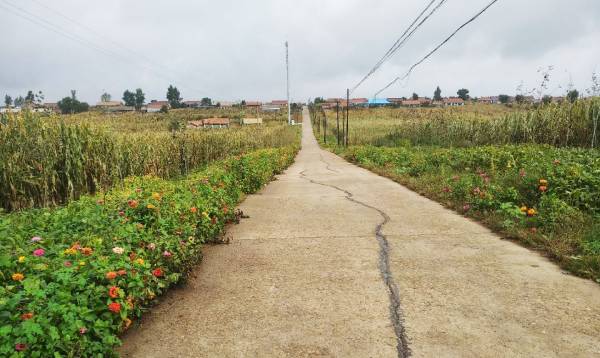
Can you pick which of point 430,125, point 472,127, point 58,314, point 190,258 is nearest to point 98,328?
point 58,314

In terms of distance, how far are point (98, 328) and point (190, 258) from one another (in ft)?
4.60

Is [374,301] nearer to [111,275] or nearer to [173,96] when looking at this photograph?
[111,275]

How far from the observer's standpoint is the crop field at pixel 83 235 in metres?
2.06

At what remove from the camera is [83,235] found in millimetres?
3275

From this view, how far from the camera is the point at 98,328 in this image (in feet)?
7.23

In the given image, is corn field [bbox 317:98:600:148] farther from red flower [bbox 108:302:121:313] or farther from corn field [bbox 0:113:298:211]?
corn field [bbox 0:113:298:211]

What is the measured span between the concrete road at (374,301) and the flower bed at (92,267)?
0.33m

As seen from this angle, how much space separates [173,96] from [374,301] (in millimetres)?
127809

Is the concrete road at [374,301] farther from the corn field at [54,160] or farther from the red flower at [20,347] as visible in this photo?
the corn field at [54,160]

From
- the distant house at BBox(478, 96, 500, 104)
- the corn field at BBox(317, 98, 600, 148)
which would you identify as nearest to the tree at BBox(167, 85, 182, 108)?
the distant house at BBox(478, 96, 500, 104)

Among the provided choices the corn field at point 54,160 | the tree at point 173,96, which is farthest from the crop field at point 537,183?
the tree at point 173,96

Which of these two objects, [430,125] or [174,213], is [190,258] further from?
[430,125]

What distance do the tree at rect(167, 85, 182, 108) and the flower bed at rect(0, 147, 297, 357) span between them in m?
124

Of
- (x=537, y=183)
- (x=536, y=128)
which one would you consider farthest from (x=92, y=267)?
(x=536, y=128)
